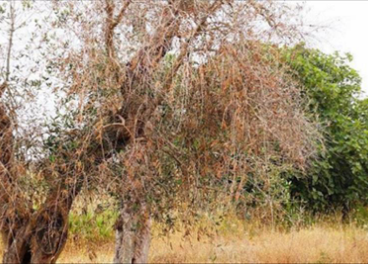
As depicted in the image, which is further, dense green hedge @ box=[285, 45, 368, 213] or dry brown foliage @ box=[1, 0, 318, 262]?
dense green hedge @ box=[285, 45, 368, 213]

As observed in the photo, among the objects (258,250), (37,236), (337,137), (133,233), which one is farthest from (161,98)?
(337,137)

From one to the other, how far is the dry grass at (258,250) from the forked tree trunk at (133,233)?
0.82 meters

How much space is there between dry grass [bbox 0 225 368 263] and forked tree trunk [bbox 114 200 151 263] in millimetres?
824

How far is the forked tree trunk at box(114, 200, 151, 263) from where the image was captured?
4.27m

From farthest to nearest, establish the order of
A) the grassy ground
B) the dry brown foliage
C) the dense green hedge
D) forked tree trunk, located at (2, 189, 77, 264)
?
1. the dense green hedge
2. the grassy ground
3. forked tree trunk, located at (2, 189, 77, 264)
4. the dry brown foliage

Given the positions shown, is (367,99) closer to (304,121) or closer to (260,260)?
(260,260)

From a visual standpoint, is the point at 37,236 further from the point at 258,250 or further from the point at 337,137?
the point at 337,137

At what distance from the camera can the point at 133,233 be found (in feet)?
16.0

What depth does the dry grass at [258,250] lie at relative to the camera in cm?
625

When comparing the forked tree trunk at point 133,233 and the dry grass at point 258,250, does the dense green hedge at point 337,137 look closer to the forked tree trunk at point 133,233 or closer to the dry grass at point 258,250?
the dry grass at point 258,250

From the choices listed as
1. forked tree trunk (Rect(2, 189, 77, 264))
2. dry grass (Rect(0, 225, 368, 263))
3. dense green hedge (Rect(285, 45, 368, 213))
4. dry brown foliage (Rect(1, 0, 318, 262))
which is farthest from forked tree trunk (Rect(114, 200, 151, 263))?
dense green hedge (Rect(285, 45, 368, 213))

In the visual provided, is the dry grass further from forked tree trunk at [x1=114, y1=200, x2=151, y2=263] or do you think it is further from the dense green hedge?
the dense green hedge

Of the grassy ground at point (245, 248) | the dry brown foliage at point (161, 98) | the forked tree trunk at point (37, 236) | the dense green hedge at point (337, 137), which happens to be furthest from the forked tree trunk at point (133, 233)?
the dense green hedge at point (337, 137)

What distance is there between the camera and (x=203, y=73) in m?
4.01
